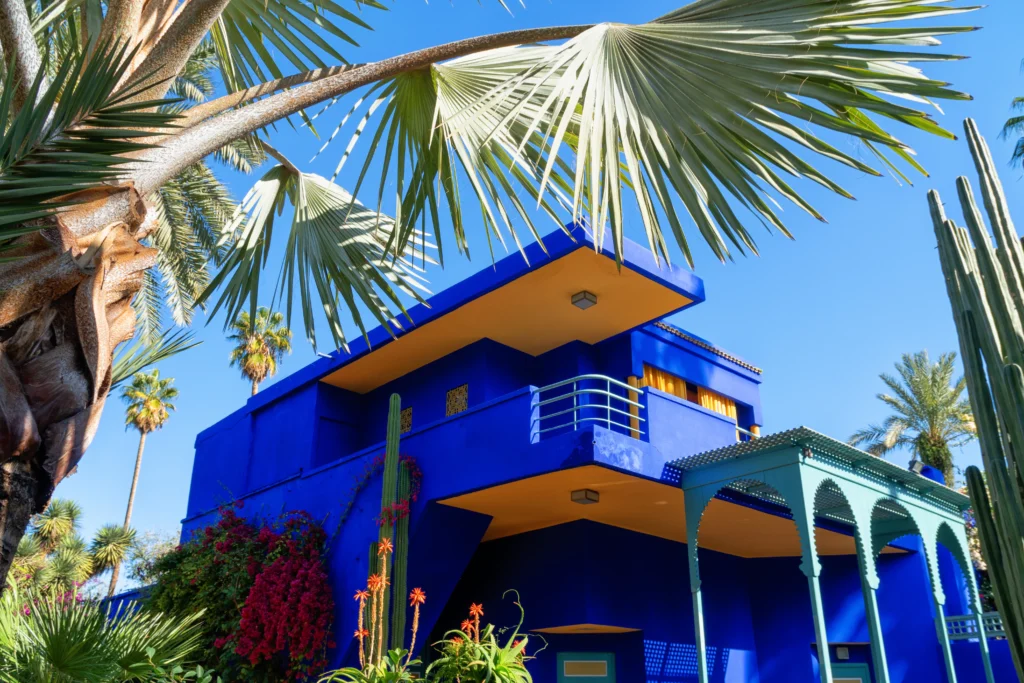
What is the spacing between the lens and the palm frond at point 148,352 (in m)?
3.31

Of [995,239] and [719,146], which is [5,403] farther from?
[995,239]

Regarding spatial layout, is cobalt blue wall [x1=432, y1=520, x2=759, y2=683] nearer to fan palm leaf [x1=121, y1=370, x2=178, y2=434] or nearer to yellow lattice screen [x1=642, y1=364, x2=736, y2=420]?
yellow lattice screen [x1=642, y1=364, x2=736, y2=420]

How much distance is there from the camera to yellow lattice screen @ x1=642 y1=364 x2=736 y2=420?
13328mm

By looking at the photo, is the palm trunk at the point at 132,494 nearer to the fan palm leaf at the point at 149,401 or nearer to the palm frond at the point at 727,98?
the fan palm leaf at the point at 149,401

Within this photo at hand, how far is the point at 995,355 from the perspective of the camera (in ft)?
19.7

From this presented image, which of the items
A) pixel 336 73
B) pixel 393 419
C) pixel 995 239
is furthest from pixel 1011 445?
pixel 393 419

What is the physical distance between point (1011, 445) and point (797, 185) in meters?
3.23

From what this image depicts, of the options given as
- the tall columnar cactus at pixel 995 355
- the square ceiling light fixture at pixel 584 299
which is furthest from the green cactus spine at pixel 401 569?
the tall columnar cactus at pixel 995 355

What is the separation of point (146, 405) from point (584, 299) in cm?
3045

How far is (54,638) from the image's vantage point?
4.92 m

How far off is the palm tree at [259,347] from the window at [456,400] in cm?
2104

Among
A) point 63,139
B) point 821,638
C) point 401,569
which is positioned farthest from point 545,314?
point 63,139

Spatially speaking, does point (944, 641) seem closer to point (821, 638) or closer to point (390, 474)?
point (821, 638)

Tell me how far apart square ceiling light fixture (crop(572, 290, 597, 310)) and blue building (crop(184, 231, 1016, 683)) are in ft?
0.10
